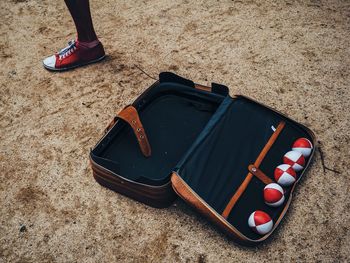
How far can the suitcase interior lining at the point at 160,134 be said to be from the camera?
91.4 inches

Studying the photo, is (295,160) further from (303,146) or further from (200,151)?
(200,151)

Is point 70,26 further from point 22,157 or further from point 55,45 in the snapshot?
point 22,157

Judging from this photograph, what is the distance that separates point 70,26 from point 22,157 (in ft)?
6.68

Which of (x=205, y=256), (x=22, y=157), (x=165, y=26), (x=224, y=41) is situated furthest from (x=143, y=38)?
(x=205, y=256)

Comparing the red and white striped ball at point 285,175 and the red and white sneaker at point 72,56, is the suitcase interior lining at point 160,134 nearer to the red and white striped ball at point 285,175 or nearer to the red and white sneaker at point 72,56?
the red and white striped ball at point 285,175

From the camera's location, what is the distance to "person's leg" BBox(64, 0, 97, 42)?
308 centimetres

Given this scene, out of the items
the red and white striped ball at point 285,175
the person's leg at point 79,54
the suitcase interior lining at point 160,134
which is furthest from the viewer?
the person's leg at point 79,54

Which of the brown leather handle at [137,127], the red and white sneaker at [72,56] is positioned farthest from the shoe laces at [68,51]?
the brown leather handle at [137,127]

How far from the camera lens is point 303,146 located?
2.36m

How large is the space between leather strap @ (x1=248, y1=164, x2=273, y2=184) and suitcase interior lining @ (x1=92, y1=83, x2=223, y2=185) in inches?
19.7

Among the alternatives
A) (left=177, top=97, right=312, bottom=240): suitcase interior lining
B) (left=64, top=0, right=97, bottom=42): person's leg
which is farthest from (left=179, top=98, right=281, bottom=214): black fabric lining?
(left=64, top=0, right=97, bottom=42): person's leg

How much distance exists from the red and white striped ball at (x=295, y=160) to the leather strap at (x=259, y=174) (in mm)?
212

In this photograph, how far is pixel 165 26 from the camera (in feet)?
13.0

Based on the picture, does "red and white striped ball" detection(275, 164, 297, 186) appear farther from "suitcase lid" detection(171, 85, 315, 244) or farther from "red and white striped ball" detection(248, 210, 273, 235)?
"red and white striped ball" detection(248, 210, 273, 235)
